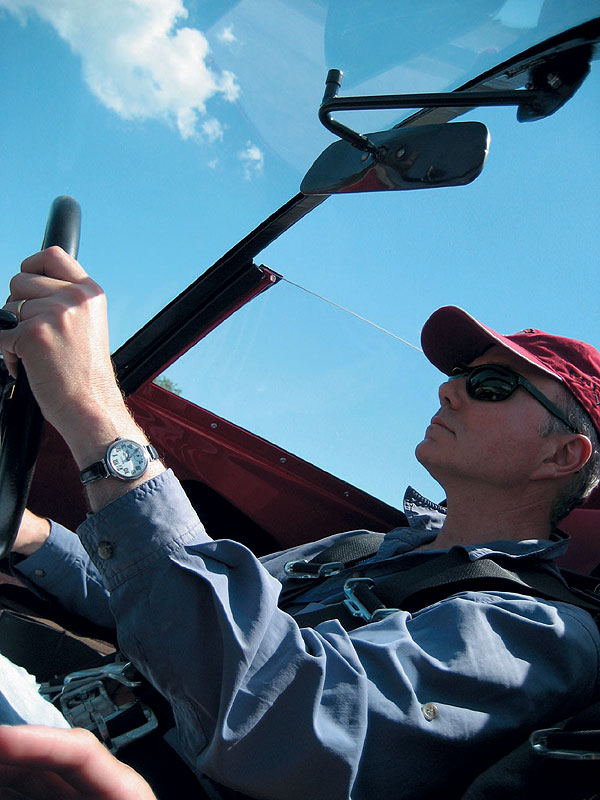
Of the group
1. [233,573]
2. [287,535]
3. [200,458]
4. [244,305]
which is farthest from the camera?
[287,535]

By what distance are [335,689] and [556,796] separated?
11.7 inches

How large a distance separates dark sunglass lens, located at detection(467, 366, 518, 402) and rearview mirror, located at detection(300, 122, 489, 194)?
28.8 inches

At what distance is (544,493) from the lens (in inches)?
66.2

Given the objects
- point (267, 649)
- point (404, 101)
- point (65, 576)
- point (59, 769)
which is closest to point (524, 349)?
point (404, 101)

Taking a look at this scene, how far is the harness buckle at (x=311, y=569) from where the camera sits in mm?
1522

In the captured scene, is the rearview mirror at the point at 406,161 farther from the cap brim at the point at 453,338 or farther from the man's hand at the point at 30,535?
the man's hand at the point at 30,535

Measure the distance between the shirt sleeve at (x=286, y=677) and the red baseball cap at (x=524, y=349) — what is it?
91 centimetres

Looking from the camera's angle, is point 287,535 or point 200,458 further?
→ point 287,535

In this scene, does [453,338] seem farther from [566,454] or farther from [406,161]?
[406,161]

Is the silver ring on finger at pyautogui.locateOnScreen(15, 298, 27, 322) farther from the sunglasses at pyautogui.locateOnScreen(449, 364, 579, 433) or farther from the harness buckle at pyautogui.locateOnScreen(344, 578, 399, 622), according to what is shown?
the sunglasses at pyautogui.locateOnScreen(449, 364, 579, 433)

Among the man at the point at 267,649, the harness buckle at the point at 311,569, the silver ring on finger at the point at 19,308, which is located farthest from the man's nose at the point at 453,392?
the silver ring on finger at the point at 19,308

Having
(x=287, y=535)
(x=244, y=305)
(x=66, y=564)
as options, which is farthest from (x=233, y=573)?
(x=287, y=535)

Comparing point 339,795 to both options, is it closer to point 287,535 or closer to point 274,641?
point 274,641

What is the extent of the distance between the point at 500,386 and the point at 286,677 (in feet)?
3.65
